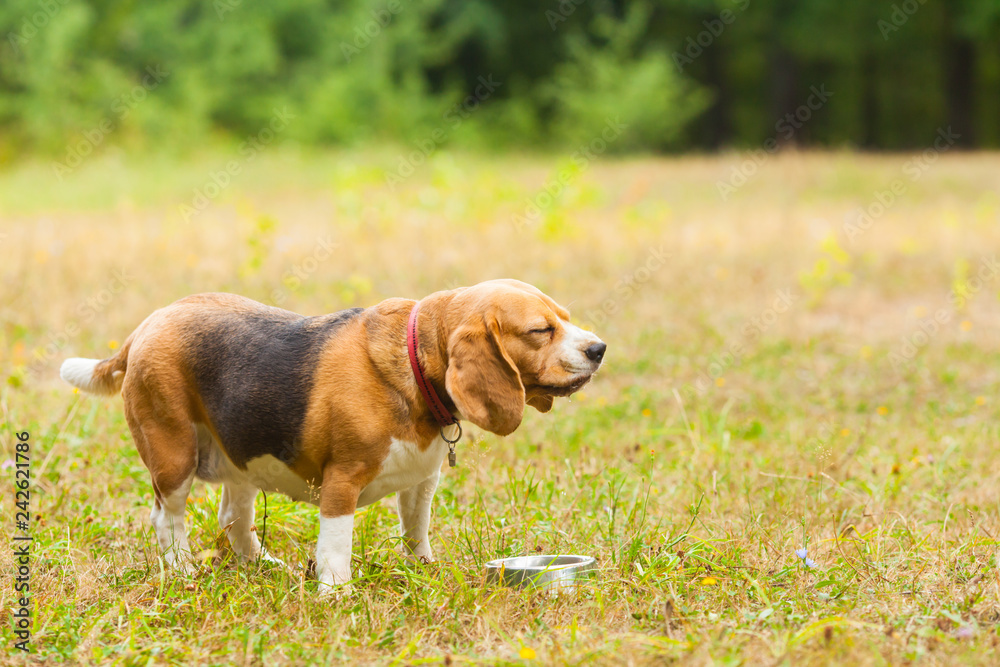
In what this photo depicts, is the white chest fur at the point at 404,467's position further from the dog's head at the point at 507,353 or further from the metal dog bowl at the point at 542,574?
the metal dog bowl at the point at 542,574

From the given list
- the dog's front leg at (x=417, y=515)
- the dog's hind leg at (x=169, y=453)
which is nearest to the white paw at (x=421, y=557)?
the dog's front leg at (x=417, y=515)

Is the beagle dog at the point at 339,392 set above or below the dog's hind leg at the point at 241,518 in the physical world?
above

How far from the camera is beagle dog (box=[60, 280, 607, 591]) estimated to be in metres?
3.17

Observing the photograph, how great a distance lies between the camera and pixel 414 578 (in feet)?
10.7

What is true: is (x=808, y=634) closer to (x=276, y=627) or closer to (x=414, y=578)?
(x=414, y=578)

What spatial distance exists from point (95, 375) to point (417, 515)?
1.47 m

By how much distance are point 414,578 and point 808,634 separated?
4.29 feet

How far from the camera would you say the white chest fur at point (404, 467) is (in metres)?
3.21

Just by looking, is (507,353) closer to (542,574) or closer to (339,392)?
(339,392)

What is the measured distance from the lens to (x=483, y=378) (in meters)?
3.10

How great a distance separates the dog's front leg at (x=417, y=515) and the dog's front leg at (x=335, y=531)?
368mm

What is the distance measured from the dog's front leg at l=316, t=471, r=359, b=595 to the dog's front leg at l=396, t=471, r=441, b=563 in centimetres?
37

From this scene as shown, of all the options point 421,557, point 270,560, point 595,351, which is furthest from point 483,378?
point 270,560

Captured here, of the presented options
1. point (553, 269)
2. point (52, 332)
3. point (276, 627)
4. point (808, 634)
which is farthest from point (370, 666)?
point (553, 269)
